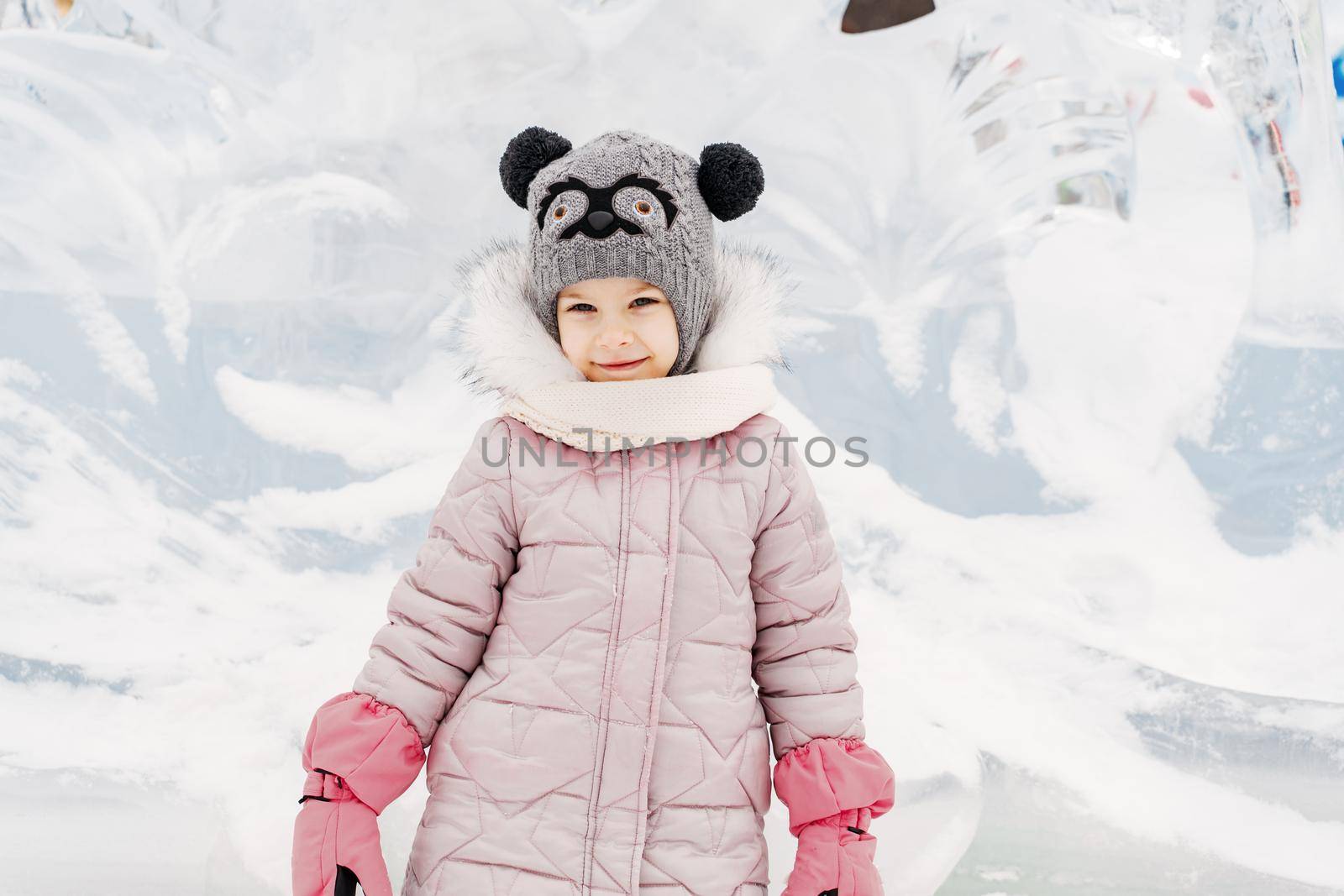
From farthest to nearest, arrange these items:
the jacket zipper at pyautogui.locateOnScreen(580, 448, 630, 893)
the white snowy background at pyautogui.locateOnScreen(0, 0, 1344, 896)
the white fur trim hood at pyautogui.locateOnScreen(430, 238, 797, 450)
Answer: the white snowy background at pyautogui.locateOnScreen(0, 0, 1344, 896) < the white fur trim hood at pyautogui.locateOnScreen(430, 238, 797, 450) < the jacket zipper at pyautogui.locateOnScreen(580, 448, 630, 893)

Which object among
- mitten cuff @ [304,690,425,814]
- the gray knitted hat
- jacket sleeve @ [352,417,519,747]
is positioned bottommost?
mitten cuff @ [304,690,425,814]

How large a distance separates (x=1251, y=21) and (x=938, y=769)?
56.0 inches

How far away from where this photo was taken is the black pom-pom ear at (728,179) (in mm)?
1121

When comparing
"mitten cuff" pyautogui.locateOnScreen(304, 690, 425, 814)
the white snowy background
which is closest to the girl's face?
"mitten cuff" pyautogui.locateOnScreen(304, 690, 425, 814)

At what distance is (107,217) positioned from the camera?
1888 millimetres

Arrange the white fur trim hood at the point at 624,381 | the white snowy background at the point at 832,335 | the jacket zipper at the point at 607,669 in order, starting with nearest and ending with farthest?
the jacket zipper at the point at 607,669, the white fur trim hood at the point at 624,381, the white snowy background at the point at 832,335

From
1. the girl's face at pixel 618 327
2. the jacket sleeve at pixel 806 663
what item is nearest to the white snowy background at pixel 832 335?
the jacket sleeve at pixel 806 663

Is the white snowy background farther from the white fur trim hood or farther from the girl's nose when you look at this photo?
the girl's nose

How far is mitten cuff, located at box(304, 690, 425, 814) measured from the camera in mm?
996

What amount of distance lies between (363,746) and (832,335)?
123 centimetres

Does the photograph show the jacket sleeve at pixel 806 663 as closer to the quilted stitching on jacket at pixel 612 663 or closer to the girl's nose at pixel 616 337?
the quilted stitching on jacket at pixel 612 663

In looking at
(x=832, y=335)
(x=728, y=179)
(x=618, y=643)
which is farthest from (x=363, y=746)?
(x=832, y=335)

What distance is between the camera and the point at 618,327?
3.56ft

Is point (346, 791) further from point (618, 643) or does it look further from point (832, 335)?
point (832, 335)
